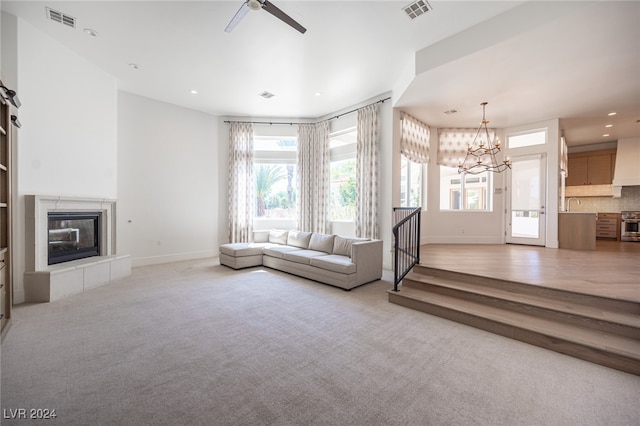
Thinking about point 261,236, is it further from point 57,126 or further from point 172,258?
point 57,126

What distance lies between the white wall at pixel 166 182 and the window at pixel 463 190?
6019mm

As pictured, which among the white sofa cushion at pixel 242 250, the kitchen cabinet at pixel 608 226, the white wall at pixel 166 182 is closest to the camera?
the white sofa cushion at pixel 242 250

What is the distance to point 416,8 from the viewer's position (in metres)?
3.21

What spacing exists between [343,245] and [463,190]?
4090 mm

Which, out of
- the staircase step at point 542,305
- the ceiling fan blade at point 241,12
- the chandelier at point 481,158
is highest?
the ceiling fan blade at point 241,12

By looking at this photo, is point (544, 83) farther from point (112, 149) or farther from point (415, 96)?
point (112, 149)

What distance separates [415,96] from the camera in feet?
16.2

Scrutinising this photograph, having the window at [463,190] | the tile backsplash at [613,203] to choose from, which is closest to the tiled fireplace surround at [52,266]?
the window at [463,190]

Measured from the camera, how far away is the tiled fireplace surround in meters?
3.63

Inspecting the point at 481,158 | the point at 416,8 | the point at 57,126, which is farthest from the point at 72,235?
the point at 481,158

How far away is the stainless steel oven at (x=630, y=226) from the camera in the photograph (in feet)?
25.3

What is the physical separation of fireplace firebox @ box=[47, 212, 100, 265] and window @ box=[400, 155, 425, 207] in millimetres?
6188

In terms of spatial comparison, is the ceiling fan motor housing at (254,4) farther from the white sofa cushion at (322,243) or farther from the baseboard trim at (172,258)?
A: the baseboard trim at (172,258)

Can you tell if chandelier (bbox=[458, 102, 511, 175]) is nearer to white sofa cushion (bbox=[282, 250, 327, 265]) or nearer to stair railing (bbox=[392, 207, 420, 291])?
stair railing (bbox=[392, 207, 420, 291])
